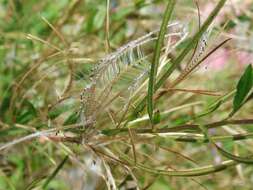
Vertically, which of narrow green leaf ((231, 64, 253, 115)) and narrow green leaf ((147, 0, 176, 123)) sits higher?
narrow green leaf ((147, 0, 176, 123))

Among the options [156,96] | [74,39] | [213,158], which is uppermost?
[74,39]

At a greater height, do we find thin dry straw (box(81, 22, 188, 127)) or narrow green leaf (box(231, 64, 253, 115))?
thin dry straw (box(81, 22, 188, 127))

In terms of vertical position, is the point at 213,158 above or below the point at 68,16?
below

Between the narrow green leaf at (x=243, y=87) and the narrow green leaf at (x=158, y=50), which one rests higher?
the narrow green leaf at (x=158, y=50)

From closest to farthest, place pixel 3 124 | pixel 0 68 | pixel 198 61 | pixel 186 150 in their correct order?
pixel 198 61 < pixel 3 124 < pixel 0 68 < pixel 186 150

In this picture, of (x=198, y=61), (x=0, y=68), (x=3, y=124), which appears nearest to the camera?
(x=198, y=61)

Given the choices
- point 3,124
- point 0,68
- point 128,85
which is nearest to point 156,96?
point 128,85

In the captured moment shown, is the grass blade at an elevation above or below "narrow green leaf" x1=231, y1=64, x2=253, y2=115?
above

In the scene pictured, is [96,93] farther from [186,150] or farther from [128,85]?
[186,150]
